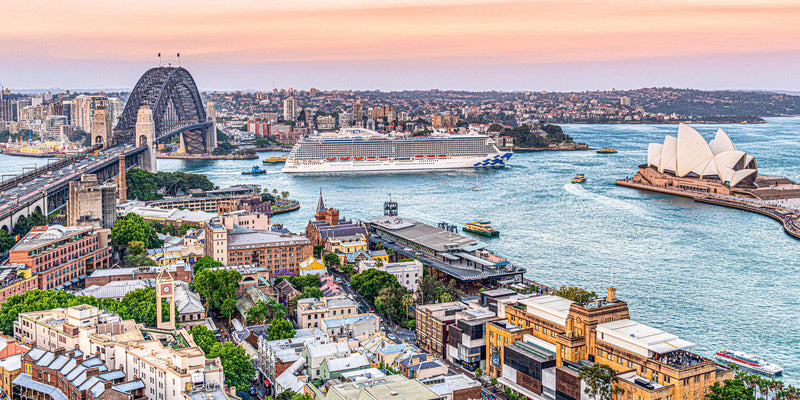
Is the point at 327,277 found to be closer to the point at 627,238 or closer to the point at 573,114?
the point at 627,238

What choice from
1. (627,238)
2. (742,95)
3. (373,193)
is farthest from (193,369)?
(742,95)

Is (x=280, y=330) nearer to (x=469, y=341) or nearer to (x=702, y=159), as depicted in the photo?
(x=469, y=341)

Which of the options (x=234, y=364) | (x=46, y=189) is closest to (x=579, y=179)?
(x=46, y=189)

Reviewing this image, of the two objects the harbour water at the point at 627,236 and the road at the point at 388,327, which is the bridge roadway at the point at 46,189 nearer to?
the harbour water at the point at 627,236

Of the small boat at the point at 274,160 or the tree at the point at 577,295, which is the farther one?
the small boat at the point at 274,160

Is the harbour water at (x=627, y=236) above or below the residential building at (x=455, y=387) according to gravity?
above

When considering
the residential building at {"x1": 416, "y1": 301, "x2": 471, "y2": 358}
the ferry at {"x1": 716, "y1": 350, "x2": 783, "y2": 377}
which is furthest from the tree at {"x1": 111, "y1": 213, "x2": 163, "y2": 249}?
the ferry at {"x1": 716, "y1": 350, "x2": 783, "y2": 377}

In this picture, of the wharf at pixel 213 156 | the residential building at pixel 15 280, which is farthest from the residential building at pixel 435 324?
the wharf at pixel 213 156
